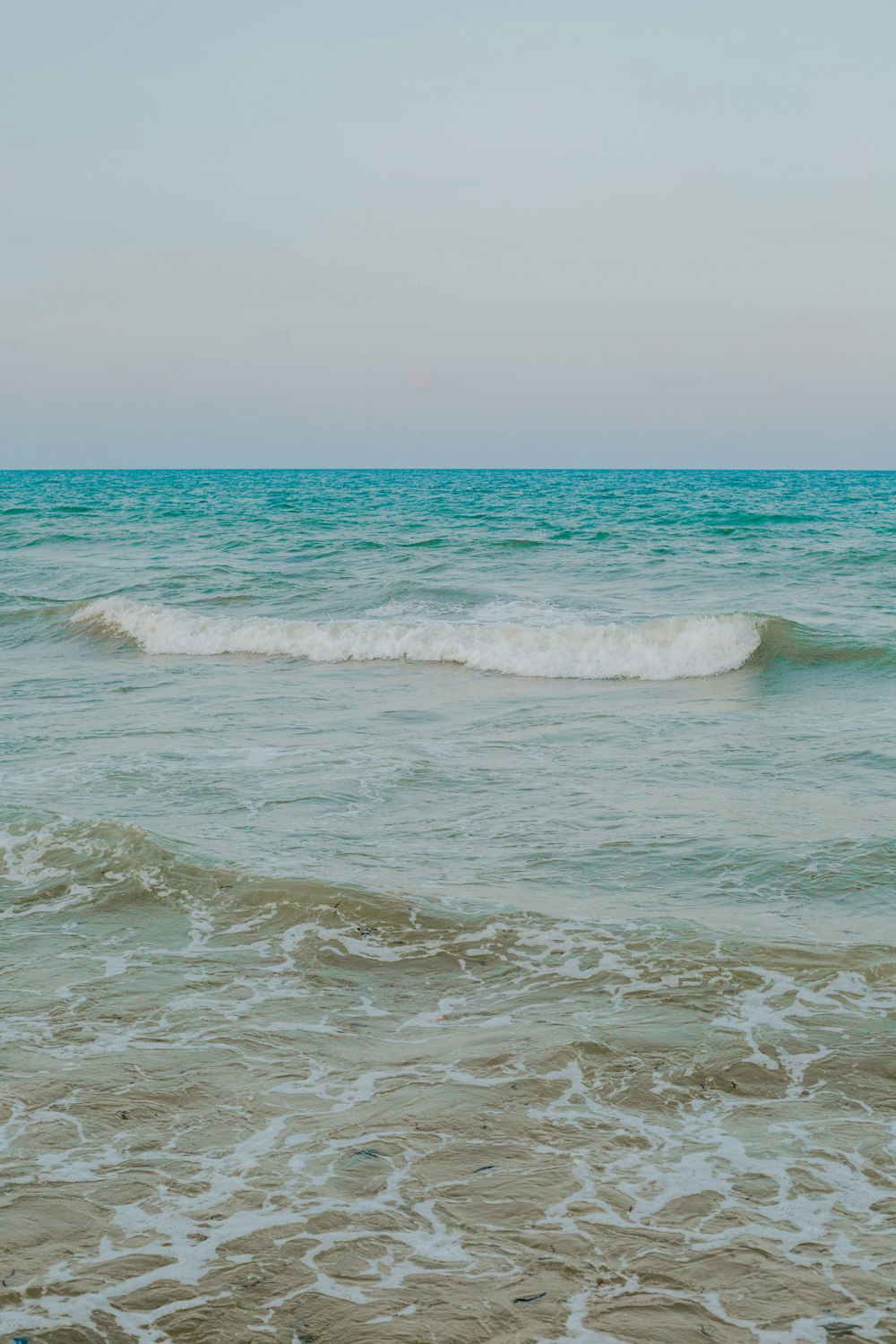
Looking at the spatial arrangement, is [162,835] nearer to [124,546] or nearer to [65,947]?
[65,947]

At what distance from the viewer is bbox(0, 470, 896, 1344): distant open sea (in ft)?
9.82

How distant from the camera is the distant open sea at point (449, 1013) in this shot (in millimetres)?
2992

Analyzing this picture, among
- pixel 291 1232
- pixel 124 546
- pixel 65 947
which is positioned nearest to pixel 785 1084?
pixel 291 1232

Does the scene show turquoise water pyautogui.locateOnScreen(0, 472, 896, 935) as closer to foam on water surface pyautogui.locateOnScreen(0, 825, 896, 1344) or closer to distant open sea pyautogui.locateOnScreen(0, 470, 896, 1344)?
distant open sea pyautogui.locateOnScreen(0, 470, 896, 1344)

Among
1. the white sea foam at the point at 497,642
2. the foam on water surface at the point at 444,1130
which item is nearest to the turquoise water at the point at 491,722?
the white sea foam at the point at 497,642

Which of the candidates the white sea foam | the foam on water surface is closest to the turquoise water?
the white sea foam

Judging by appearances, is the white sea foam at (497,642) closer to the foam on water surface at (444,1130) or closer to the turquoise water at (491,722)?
the turquoise water at (491,722)

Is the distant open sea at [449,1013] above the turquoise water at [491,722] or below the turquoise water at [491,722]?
below

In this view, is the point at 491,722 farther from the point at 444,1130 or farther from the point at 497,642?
the point at 444,1130

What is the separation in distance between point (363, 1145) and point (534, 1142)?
1.85 ft

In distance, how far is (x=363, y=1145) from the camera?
11.8 feet

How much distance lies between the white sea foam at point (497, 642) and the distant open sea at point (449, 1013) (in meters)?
1.26

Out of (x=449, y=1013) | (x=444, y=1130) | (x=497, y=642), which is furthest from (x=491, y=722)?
(x=444, y=1130)

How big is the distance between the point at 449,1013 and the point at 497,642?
33.9ft
